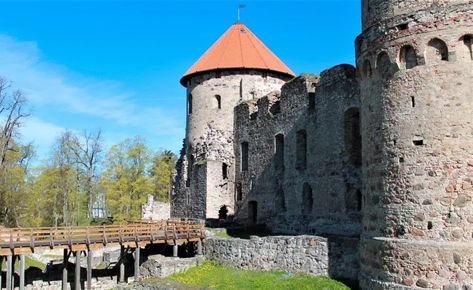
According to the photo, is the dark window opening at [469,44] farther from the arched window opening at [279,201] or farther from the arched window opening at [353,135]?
the arched window opening at [279,201]

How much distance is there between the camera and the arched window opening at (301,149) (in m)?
22.6

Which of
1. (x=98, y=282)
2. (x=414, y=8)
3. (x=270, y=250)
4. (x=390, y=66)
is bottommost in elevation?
(x=98, y=282)

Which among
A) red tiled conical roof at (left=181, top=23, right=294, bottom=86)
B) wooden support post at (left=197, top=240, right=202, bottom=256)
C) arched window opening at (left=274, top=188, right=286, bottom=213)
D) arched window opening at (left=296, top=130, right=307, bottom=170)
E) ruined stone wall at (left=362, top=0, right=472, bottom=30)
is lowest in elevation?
wooden support post at (left=197, top=240, right=202, bottom=256)

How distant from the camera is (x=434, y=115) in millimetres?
12461

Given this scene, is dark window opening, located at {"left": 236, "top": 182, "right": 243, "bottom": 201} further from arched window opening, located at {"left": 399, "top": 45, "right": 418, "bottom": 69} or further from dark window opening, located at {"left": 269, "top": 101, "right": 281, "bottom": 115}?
arched window opening, located at {"left": 399, "top": 45, "right": 418, "bottom": 69}

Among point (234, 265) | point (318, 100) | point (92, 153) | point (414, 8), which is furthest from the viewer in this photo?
point (92, 153)

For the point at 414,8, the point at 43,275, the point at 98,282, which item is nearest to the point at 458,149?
the point at 414,8

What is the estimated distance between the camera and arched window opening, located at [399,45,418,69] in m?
12.9

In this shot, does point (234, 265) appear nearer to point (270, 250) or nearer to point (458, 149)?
point (270, 250)

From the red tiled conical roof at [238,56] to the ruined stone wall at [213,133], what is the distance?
388mm

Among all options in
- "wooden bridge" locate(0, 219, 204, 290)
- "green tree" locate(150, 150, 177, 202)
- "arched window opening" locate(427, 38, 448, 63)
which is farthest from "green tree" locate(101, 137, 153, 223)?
"arched window opening" locate(427, 38, 448, 63)

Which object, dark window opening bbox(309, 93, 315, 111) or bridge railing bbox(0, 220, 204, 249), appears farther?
dark window opening bbox(309, 93, 315, 111)

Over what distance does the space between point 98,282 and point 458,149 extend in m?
14.2

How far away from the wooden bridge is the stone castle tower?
17.4 feet
